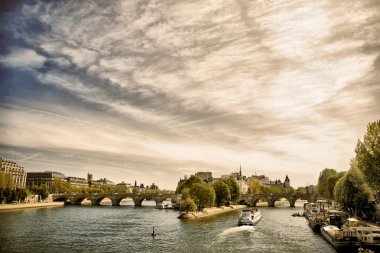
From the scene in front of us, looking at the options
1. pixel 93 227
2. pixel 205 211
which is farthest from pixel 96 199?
pixel 93 227

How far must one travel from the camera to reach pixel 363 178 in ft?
258

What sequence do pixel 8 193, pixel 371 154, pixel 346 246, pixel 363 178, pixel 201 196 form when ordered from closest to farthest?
pixel 346 246, pixel 371 154, pixel 363 178, pixel 201 196, pixel 8 193

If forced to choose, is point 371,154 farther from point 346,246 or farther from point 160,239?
point 160,239

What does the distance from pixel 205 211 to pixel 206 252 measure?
5933 cm

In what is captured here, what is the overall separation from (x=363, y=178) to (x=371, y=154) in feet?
68.0

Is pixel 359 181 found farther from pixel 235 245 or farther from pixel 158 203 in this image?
pixel 158 203

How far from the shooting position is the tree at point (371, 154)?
58.8m

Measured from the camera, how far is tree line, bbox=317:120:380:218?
5928 centimetres

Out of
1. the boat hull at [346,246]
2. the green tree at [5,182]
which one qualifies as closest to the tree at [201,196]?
the boat hull at [346,246]

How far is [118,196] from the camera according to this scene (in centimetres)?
19262

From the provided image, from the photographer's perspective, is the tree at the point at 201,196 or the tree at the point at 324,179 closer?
the tree at the point at 201,196

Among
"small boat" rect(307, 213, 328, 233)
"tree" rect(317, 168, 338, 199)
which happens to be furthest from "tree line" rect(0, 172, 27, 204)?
"tree" rect(317, 168, 338, 199)

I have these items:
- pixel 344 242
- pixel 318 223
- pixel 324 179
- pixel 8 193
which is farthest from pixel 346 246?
pixel 8 193

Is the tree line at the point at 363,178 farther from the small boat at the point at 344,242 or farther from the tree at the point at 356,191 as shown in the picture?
the small boat at the point at 344,242
